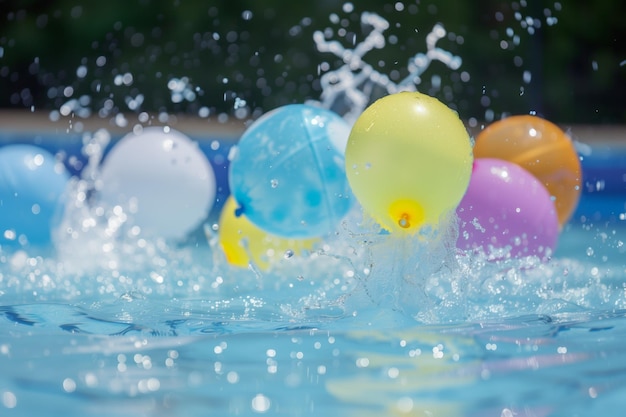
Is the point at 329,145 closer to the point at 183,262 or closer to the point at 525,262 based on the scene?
the point at 525,262

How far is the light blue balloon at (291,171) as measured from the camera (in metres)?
3.38

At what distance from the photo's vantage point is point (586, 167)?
6516mm

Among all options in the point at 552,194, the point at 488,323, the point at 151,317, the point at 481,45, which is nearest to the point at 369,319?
the point at 488,323

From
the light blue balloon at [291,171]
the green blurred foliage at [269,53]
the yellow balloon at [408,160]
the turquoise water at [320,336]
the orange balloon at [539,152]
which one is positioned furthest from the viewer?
the green blurred foliage at [269,53]

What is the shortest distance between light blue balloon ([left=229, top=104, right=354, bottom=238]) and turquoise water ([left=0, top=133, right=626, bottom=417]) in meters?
0.19

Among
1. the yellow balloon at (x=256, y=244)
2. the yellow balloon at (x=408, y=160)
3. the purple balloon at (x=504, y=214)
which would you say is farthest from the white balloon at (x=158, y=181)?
the yellow balloon at (x=408, y=160)

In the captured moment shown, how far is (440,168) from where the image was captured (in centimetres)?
281

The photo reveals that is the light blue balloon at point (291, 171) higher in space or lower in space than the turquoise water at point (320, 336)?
higher

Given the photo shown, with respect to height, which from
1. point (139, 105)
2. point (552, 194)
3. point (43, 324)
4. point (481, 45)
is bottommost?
point (43, 324)

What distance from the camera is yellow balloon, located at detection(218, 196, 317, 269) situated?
3801 mm

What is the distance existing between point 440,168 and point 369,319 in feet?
1.55

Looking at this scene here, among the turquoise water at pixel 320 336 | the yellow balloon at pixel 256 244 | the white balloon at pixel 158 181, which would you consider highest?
the white balloon at pixel 158 181

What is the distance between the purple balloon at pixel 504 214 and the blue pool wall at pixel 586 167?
255 cm

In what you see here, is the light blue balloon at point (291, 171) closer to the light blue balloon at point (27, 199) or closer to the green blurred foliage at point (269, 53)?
the light blue balloon at point (27, 199)
